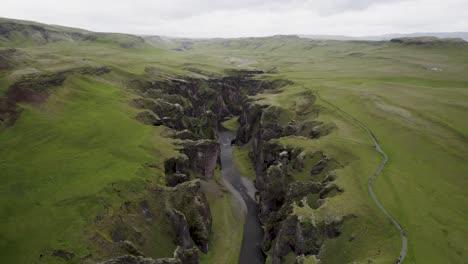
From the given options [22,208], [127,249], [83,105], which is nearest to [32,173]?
[22,208]

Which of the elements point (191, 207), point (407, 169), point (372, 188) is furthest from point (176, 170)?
point (407, 169)

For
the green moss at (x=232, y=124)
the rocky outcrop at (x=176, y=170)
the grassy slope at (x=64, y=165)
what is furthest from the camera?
the green moss at (x=232, y=124)

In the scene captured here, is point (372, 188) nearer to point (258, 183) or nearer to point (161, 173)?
point (258, 183)

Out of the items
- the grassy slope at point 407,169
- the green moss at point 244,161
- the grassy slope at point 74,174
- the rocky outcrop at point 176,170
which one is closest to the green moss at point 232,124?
the green moss at point 244,161

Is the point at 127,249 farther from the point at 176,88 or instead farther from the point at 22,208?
the point at 176,88

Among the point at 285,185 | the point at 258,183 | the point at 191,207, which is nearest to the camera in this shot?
the point at 191,207

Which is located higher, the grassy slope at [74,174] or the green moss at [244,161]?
the grassy slope at [74,174]

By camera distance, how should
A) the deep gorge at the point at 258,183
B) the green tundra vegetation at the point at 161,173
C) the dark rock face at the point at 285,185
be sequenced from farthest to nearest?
1. the deep gorge at the point at 258,183
2. the dark rock face at the point at 285,185
3. the green tundra vegetation at the point at 161,173

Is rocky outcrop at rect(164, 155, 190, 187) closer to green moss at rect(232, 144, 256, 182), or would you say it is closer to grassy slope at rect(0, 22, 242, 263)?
grassy slope at rect(0, 22, 242, 263)

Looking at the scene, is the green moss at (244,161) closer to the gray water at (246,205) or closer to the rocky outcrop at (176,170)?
the gray water at (246,205)

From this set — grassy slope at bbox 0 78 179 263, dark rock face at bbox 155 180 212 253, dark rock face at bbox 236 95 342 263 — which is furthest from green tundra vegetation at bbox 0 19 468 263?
dark rock face at bbox 236 95 342 263
